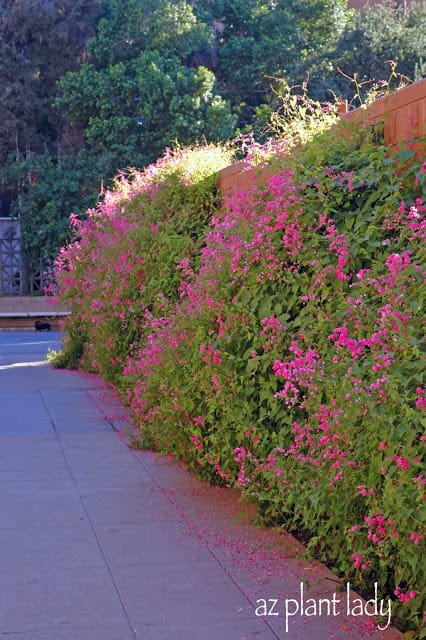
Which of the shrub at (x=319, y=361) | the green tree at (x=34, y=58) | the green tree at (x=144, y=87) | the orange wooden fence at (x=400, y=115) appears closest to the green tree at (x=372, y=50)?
the green tree at (x=144, y=87)

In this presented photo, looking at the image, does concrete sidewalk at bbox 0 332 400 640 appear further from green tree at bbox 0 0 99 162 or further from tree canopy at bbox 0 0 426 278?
green tree at bbox 0 0 99 162

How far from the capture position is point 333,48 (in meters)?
31.3

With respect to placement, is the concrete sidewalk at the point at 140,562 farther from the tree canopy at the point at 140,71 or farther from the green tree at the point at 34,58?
the green tree at the point at 34,58

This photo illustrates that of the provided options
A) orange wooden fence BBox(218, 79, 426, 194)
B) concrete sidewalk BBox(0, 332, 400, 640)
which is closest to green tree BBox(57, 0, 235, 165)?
concrete sidewalk BBox(0, 332, 400, 640)

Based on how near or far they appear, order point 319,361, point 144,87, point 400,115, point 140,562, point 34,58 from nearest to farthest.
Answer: point 319,361 → point 140,562 → point 400,115 → point 144,87 → point 34,58

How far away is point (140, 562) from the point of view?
4977mm

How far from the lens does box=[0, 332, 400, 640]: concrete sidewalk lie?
4105 millimetres

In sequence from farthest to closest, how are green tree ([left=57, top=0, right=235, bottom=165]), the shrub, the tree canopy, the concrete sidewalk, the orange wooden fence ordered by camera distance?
the tree canopy
green tree ([left=57, top=0, right=235, bottom=165])
the orange wooden fence
the concrete sidewalk
the shrub

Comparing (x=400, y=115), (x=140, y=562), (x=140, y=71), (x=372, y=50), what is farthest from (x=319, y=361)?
(x=372, y=50)

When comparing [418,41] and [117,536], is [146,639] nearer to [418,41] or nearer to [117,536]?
[117,536]

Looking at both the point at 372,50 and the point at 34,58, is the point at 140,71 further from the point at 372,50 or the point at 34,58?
the point at 372,50

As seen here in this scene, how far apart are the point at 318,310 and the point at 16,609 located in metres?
2.09

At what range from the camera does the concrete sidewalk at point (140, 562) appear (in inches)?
162

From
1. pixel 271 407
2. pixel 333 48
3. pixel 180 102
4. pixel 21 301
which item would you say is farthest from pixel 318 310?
pixel 333 48
